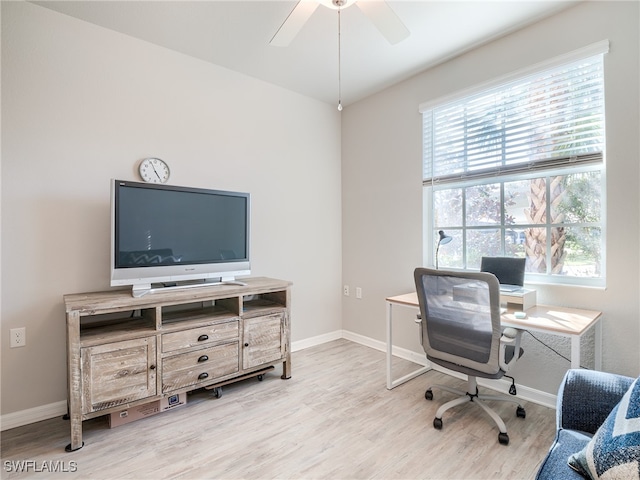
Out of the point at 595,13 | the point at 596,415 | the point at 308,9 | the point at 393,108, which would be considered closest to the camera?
the point at 596,415

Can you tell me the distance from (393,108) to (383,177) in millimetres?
680

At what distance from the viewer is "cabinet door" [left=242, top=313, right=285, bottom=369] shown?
2.36 m

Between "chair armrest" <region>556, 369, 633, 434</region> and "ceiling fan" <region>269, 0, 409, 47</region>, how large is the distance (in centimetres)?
184

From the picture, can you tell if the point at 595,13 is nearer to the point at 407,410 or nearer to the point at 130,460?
the point at 407,410

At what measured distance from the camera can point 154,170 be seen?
94.9 inches

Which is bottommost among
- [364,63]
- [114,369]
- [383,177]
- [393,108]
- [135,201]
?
[114,369]

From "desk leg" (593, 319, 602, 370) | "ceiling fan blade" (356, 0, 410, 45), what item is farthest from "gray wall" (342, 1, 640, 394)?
"ceiling fan blade" (356, 0, 410, 45)

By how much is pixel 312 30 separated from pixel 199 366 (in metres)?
2.50

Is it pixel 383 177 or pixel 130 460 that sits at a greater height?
pixel 383 177

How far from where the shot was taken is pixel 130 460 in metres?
1.63

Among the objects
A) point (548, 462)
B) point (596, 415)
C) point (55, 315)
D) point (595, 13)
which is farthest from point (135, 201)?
point (595, 13)

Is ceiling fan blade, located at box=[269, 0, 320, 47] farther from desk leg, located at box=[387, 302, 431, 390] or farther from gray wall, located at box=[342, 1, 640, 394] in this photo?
desk leg, located at box=[387, 302, 431, 390]

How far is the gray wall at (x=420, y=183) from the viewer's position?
6.06ft

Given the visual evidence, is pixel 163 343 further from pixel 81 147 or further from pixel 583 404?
pixel 583 404
